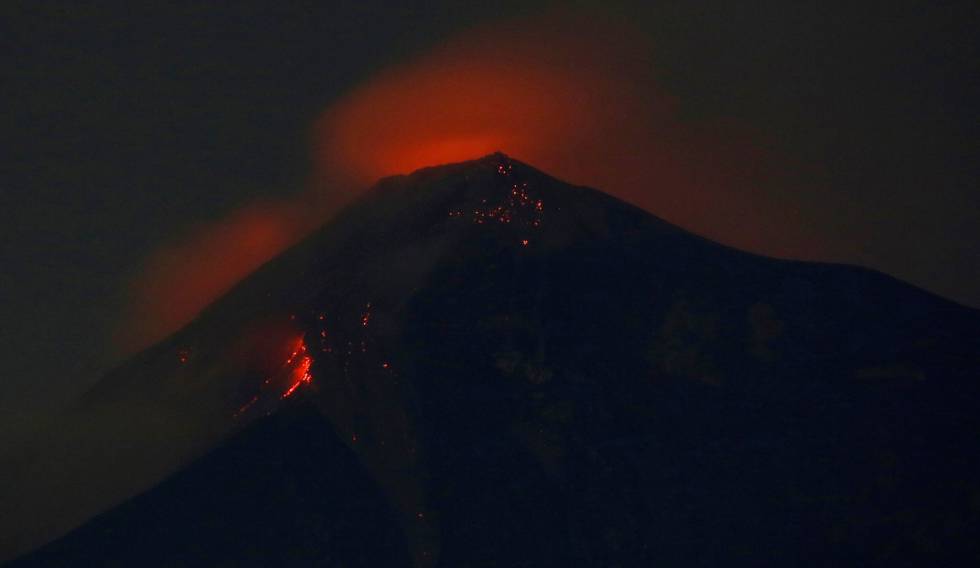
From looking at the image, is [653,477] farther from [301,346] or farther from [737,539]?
[301,346]

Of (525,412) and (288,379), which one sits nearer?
(525,412)

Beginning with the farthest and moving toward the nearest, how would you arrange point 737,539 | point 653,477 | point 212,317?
point 212,317 < point 653,477 < point 737,539

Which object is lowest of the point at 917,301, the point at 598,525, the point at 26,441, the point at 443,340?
the point at 26,441

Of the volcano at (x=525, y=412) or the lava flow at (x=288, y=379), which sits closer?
the volcano at (x=525, y=412)

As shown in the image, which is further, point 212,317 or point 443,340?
point 212,317

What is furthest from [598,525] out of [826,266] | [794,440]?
[826,266]

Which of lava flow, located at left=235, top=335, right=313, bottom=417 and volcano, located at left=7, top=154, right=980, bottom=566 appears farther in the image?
lava flow, located at left=235, top=335, right=313, bottom=417

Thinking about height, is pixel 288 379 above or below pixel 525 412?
below

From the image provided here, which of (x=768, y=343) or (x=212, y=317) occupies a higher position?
(x=768, y=343)
